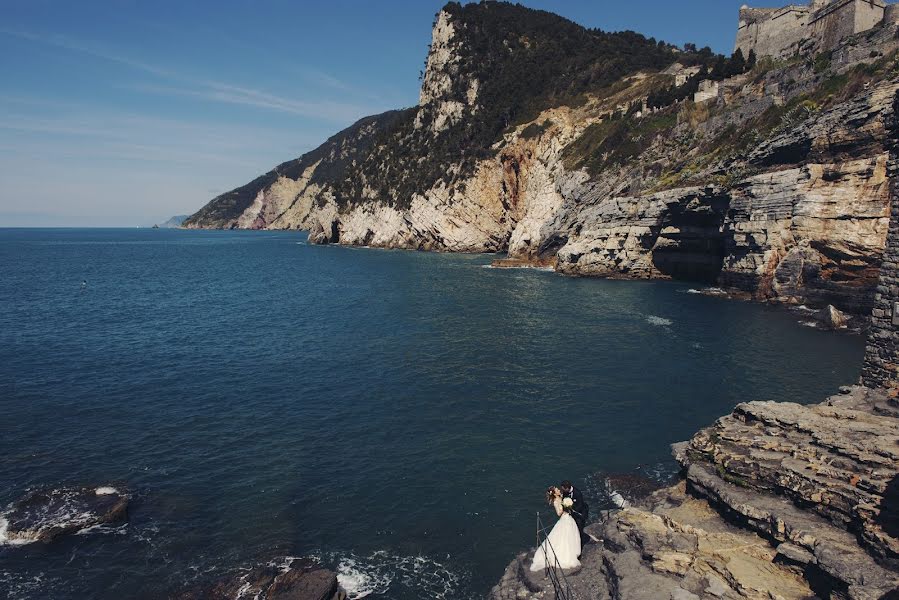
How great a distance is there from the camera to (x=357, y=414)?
94.3ft

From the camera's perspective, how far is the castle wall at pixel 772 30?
3164 inches

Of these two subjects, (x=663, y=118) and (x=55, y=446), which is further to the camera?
(x=663, y=118)

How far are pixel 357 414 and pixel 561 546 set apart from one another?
16305 millimetres

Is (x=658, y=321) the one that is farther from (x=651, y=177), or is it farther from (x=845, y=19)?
(x=845, y=19)

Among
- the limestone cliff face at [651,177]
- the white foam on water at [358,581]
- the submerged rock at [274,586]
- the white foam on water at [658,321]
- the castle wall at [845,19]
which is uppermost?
the castle wall at [845,19]

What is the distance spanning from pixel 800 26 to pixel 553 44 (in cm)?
7417

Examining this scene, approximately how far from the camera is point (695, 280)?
72.6 m

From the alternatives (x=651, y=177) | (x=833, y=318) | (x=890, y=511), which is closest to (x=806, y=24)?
(x=651, y=177)

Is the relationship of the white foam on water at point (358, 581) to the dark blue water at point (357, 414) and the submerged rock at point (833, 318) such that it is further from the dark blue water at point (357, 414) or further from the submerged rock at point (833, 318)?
the submerged rock at point (833, 318)

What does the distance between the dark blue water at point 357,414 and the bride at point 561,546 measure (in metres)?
2.44

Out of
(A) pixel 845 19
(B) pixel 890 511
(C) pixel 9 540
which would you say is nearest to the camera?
(B) pixel 890 511

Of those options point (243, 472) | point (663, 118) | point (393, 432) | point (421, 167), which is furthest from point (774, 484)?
point (421, 167)

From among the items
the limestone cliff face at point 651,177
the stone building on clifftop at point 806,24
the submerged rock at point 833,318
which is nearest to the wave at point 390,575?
the submerged rock at point 833,318

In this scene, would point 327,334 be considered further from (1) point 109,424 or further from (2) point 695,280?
(2) point 695,280
